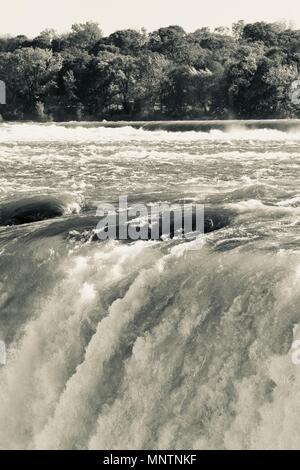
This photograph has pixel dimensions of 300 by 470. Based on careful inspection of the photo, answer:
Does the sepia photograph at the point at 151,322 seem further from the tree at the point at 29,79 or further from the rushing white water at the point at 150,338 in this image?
the tree at the point at 29,79

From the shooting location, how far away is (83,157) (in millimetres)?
25344

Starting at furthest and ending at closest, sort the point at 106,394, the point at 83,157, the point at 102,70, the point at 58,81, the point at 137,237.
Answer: the point at 58,81
the point at 102,70
the point at 83,157
the point at 137,237
the point at 106,394

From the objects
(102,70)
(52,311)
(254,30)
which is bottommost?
(52,311)

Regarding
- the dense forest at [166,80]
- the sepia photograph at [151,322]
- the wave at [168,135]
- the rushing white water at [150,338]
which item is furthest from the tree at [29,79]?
the rushing white water at [150,338]

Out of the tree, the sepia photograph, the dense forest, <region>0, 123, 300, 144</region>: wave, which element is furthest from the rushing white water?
the tree

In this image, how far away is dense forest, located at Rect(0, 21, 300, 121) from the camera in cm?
6130

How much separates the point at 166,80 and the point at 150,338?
67317 millimetres

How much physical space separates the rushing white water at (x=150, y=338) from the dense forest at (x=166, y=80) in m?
51.0

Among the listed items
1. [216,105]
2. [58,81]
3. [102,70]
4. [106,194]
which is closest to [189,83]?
[216,105]

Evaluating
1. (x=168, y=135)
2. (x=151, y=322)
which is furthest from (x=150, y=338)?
(x=168, y=135)

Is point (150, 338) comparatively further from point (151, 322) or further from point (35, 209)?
point (35, 209)

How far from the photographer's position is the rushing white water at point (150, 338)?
673 cm

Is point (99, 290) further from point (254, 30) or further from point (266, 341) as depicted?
point (254, 30)

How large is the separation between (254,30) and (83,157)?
76509 millimetres
